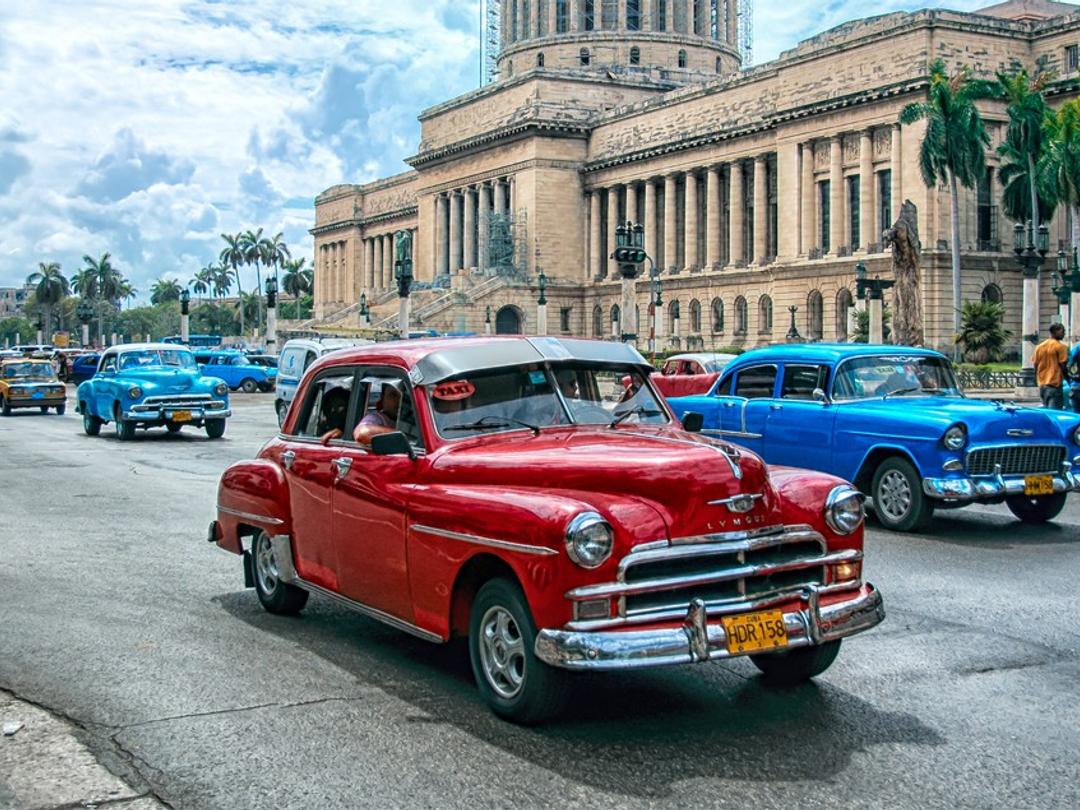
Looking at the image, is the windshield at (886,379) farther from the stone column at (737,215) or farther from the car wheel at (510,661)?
the stone column at (737,215)

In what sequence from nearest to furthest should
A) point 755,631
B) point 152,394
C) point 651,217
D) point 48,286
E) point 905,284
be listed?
point 755,631 → point 152,394 → point 905,284 → point 651,217 → point 48,286

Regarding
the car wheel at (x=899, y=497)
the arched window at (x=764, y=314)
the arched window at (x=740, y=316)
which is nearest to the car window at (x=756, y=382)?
the car wheel at (x=899, y=497)

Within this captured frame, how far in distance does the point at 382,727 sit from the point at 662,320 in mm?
69671

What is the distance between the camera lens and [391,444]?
686cm

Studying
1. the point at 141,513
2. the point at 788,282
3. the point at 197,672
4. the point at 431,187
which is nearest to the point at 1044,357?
the point at 141,513

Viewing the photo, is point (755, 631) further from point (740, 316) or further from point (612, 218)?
point (612, 218)

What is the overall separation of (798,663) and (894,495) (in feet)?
20.9

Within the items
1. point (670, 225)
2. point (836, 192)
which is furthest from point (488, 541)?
point (670, 225)

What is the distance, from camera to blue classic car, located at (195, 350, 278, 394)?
5397cm

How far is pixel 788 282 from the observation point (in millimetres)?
63938

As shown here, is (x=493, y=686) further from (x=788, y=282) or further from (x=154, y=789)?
(x=788, y=282)

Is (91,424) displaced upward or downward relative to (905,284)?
downward

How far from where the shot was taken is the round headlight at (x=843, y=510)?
647 cm

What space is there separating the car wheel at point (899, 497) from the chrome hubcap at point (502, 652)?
719 cm
